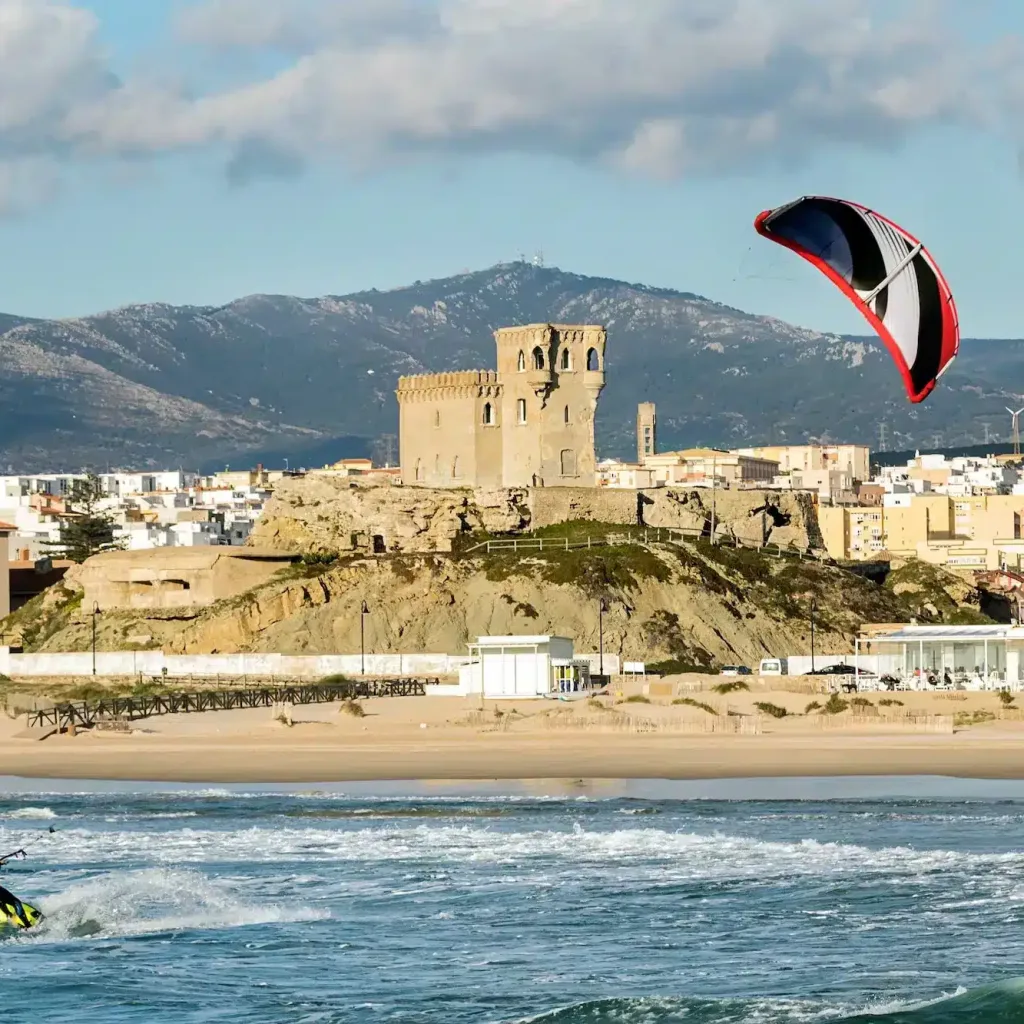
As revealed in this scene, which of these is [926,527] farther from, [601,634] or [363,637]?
[363,637]

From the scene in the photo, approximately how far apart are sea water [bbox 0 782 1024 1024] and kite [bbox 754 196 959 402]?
695 cm

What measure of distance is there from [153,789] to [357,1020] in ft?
75.2

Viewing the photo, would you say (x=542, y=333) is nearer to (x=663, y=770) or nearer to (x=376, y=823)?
(x=663, y=770)

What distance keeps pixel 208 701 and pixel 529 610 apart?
15121 millimetres

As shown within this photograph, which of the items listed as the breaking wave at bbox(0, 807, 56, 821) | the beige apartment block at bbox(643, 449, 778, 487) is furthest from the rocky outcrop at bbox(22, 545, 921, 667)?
the beige apartment block at bbox(643, 449, 778, 487)

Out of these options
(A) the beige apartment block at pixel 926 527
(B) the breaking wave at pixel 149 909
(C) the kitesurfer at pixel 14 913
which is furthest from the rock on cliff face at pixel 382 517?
(C) the kitesurfer at pixel 14 913

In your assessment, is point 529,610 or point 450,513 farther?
point 450,513

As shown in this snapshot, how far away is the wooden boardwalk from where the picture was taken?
57844mm

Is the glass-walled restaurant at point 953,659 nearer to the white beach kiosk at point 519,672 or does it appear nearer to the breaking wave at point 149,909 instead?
the white beach kiosk at point 519,672

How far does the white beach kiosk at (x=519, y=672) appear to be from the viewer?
61.7m

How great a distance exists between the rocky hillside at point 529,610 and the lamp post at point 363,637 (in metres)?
0.20

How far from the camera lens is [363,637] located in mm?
73188

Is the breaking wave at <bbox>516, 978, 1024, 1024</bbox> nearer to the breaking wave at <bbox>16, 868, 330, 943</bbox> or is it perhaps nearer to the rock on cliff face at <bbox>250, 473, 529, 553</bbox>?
the breaking wave at <bbox>16, 868, 330, 943</bbox>

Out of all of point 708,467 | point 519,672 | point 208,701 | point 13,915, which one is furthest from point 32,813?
point 708,467
